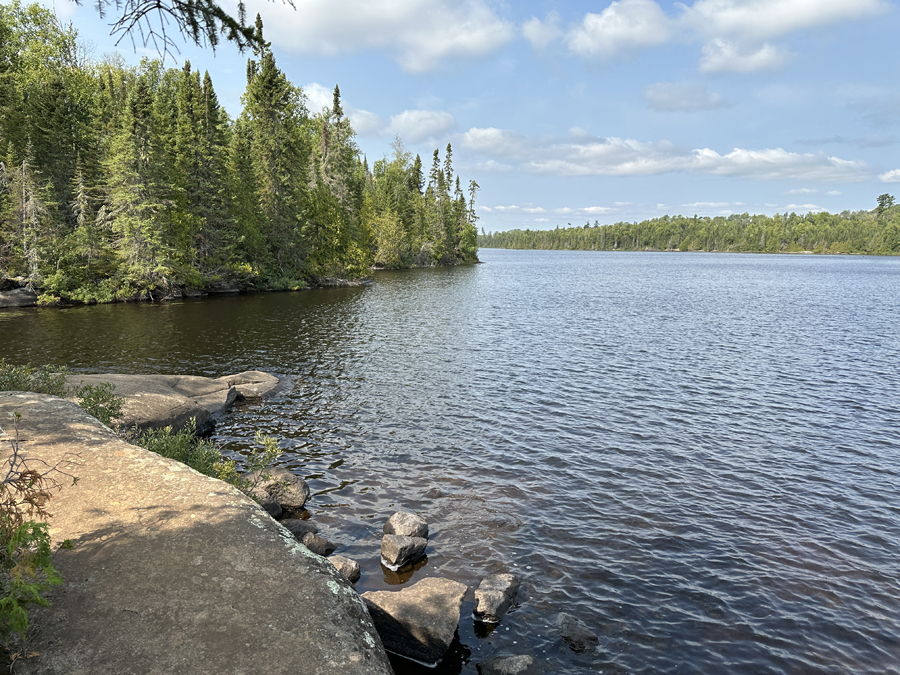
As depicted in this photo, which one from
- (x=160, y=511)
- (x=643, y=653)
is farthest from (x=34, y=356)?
(x=643, y=653)

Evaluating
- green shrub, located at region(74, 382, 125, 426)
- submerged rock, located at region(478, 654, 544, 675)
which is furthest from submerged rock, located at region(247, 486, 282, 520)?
submerged rock, located at region(478, 654, 544, 675)

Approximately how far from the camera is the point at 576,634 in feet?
27.2

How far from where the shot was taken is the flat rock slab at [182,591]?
17.7 feet

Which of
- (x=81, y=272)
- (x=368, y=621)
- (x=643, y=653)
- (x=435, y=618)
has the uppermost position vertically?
(x=81, y=272)

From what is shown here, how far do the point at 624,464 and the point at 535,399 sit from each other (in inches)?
244

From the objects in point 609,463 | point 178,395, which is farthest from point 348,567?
point 178,395

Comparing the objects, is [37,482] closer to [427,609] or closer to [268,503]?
[268,503]

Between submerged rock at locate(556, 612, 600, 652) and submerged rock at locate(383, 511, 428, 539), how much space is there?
347 cm

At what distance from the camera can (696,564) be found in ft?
33.9

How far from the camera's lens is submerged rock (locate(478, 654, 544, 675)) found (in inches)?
293

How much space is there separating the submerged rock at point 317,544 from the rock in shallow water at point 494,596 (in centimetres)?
344

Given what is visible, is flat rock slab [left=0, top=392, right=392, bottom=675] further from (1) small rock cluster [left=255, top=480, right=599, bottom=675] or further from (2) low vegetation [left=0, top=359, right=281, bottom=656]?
(1) small rock cluster [left=255, top=480, right=599, bottom=675]

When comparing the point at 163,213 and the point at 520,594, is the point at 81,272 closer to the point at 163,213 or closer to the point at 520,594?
the point at 163,213

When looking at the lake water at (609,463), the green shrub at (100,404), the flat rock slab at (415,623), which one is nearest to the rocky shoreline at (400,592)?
the flat rock slab at (415,623)
